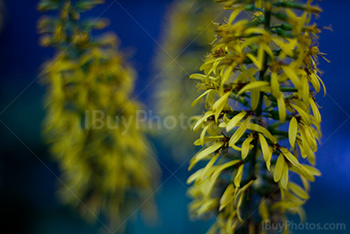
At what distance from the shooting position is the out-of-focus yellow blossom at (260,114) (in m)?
0.46

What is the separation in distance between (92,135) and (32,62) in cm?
89

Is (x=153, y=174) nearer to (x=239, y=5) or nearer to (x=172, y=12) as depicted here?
(x=172, y=12)

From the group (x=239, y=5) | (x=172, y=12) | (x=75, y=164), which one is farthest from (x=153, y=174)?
(x=239, y=5)

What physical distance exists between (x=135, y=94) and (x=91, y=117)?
0.15 metres

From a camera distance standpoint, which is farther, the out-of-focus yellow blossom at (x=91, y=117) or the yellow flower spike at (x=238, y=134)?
the out-of-focus yellow blossom at (x=91, y=117)

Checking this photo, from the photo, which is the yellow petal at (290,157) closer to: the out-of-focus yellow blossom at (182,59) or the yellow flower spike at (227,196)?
the yellow flower spike at (227,196)

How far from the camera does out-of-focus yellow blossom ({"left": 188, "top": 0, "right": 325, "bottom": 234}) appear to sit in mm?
462

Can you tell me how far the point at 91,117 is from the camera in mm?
765

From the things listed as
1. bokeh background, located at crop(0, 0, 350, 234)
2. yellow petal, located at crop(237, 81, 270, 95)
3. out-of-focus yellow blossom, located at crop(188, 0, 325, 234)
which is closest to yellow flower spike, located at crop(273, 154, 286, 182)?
out-of-focus yellow blossom, located at crop(188, 0, 325, 234)

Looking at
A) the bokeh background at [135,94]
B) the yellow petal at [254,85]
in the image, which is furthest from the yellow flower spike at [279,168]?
the bokeh background at [135,94]

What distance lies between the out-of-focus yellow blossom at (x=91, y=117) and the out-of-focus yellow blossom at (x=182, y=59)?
0.40ft

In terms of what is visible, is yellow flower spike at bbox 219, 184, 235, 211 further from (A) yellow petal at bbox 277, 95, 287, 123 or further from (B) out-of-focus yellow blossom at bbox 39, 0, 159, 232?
(B) out-of-focus yellow blossom at bbox 39, 0, 159, 232

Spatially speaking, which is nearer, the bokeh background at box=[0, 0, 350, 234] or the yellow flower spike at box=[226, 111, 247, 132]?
the yellow flower spike at box=[226, 111, 247, 132]

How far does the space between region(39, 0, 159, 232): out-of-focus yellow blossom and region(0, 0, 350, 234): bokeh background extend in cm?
10
